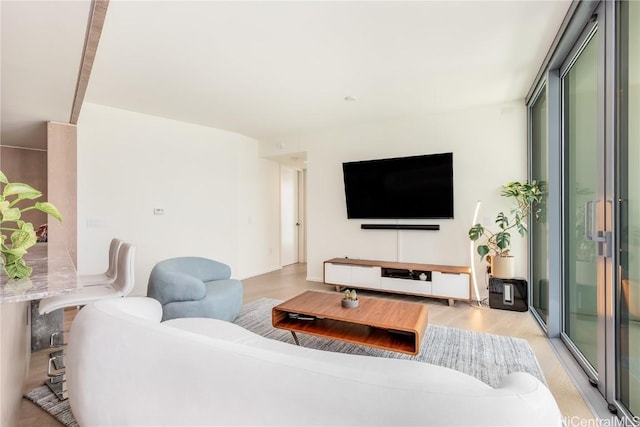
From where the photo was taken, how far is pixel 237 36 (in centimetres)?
243

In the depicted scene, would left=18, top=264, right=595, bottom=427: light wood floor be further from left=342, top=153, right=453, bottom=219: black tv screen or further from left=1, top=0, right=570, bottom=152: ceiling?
left=1, top=0, right=570, bottom=152: ceiling

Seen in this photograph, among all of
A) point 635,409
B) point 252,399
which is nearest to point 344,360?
point 252,399

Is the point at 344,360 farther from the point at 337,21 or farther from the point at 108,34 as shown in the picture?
the point at 108,34

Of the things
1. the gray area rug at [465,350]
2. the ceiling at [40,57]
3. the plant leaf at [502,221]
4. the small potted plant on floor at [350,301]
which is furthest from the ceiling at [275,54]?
the gray area rug at [465,350]

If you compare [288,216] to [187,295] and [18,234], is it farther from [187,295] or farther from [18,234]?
[18,234]

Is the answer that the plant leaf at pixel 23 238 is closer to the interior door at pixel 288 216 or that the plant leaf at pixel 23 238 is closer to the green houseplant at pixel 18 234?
the green houseplant at pixel 18 234

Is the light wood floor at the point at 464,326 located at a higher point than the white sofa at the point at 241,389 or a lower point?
lower

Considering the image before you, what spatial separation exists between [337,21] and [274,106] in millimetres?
1938

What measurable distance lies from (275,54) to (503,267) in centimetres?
350

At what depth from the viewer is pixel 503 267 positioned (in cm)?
366

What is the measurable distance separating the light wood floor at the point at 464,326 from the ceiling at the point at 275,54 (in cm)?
230

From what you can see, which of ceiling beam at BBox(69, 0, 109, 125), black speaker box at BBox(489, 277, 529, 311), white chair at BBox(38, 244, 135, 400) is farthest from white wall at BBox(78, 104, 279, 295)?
black speaker box at BBox(489, 277, 529, 311)

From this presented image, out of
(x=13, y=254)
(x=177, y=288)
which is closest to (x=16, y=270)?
(x=13, y=254)

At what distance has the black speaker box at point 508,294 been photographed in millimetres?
3576
